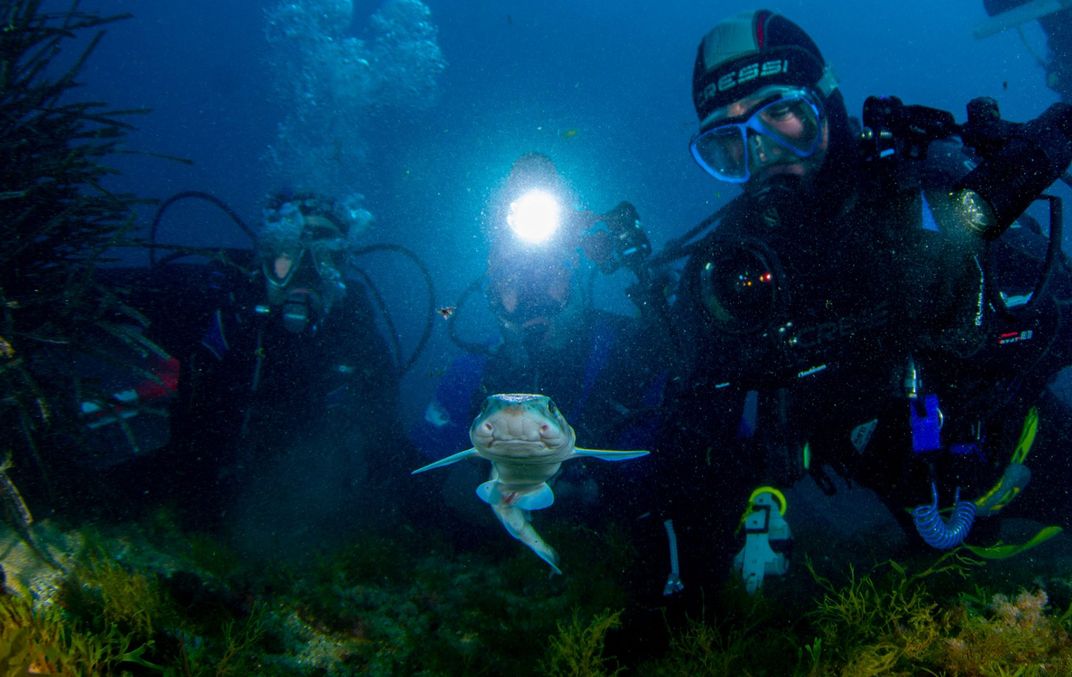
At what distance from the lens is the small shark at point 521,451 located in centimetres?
234

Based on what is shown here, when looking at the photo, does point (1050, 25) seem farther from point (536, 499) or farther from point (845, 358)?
point (536, 499)

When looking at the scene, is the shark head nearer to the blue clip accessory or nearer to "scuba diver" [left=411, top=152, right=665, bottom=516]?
the blue clip accessory

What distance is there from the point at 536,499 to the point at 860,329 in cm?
225

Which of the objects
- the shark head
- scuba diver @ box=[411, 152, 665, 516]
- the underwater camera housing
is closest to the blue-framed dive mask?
the underwater camera housing

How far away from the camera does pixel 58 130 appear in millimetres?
3777

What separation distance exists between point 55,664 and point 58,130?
391 cm

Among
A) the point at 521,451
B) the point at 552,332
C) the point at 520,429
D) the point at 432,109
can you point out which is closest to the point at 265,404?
the point at 552,332

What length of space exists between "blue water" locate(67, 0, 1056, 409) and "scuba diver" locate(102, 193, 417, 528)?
1774cm

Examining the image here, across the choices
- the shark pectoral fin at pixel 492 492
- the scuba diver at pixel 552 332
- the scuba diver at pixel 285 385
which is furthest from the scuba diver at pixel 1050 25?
the shark pectoral fin at pixel 492 492

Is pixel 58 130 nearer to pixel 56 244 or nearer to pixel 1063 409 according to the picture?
pixel 56 244

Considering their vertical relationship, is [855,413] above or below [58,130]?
below

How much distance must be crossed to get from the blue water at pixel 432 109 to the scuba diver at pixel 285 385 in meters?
17.7

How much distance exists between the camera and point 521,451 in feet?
8.36

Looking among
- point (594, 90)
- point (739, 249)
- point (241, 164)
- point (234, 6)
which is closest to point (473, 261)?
point (241, 164)
